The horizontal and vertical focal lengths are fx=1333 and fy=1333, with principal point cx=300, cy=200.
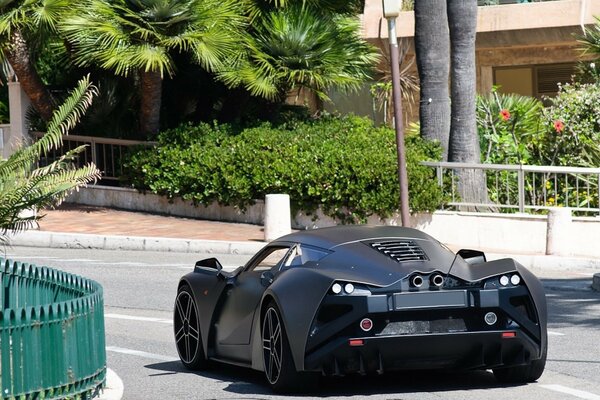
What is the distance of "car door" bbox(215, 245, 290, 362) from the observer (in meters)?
9.78

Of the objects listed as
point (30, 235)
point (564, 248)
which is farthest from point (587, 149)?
point (30, 235)

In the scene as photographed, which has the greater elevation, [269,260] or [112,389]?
[269,260]

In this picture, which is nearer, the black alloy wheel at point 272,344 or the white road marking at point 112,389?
the white road marking at point 112,389

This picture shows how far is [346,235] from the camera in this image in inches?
386

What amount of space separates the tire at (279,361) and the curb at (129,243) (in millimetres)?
10892

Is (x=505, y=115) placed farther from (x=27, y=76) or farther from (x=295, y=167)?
(x=27, y=76)

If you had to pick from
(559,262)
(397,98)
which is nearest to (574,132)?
(397,98)

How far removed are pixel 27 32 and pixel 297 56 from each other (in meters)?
5.00

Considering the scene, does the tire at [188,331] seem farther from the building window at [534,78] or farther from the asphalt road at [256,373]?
the building window at [534,78]

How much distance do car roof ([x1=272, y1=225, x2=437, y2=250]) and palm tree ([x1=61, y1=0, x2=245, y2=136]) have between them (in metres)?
13.3

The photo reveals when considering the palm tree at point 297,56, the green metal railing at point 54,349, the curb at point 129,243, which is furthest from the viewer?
the palm tree at point 297,56

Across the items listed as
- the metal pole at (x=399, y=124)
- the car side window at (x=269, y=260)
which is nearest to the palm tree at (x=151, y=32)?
the metal pole at (x=399, y=124)

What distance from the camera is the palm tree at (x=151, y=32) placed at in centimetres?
2322

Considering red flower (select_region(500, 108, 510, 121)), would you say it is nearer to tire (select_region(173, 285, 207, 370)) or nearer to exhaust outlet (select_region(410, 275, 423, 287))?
tire (select_region(173, 285, 207, 370))
